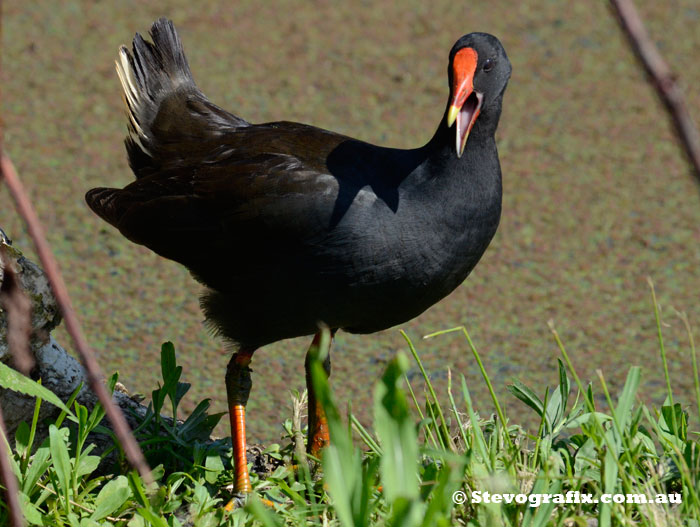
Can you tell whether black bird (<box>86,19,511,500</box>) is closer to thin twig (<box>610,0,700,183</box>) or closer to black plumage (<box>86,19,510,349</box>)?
black plumage (<box>86,19,510,349</box>)

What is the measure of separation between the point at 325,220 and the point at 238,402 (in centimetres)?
62

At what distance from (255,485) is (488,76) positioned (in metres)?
1.15

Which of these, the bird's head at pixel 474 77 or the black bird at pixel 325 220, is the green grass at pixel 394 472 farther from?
the bird's head at pixel 474 77

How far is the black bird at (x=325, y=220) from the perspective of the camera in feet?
7.45

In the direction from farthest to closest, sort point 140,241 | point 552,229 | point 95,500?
point 552,229 → point 140,241 → point 95,500

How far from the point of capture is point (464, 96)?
88.8 inches

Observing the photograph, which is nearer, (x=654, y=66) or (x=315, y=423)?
(x=654, y=66)

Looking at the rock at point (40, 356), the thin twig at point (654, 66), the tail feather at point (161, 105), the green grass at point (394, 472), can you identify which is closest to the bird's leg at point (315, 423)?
the green grass at point (394, 472)

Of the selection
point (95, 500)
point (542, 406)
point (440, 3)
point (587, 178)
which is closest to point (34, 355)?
point (95, 500)

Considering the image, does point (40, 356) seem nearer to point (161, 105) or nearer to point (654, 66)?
point (161, 105)

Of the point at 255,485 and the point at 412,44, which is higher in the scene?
the point at 412,44

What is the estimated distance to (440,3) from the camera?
5242mm

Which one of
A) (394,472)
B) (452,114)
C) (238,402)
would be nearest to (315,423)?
(238,402)

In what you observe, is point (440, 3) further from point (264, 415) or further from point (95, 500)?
point (95, 500)
